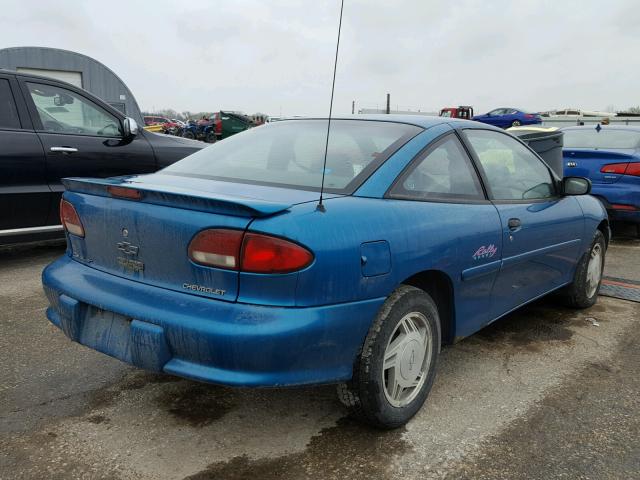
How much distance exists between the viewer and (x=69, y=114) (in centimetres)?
543

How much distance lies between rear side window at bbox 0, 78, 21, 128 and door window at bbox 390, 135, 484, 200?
156 inches

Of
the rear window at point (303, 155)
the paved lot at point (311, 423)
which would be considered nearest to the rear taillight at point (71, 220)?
the rear window at point (303, 155)

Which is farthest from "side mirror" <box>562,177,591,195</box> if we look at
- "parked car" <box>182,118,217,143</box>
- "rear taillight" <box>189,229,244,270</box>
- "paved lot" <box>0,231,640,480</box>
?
"parked car" <box>182,118,217,143</box>

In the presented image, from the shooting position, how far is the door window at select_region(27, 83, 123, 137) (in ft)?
17.1

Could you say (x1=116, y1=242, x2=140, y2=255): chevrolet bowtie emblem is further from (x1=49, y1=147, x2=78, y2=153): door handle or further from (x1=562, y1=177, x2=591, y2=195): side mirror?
(x1=49, y1=147, x2=78, y2=153): door handle

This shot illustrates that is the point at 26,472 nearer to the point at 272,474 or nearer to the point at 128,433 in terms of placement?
the point at 128,433

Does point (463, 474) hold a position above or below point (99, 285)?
below

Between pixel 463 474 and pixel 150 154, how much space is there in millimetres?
4702

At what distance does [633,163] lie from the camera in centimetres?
650

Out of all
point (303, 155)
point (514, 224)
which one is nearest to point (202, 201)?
point (303, 155)

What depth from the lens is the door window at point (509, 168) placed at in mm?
3172

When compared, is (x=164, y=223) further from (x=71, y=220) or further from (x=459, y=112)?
(x=459, y=112)

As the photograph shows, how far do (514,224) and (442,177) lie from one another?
22.6 inches

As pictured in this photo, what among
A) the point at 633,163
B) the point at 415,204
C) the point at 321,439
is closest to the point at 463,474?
the point at 321,439
